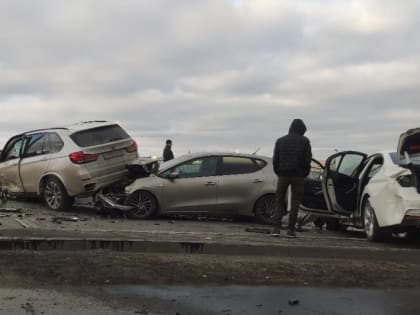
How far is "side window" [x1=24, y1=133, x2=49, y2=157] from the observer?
1358cm

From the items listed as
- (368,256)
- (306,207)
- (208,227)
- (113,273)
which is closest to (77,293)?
(113,273)

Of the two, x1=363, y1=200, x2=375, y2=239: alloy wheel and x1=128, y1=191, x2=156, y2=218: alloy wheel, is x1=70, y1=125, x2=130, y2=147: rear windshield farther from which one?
x1=363, y1=200, x2=375, y2=239: alloy wheel

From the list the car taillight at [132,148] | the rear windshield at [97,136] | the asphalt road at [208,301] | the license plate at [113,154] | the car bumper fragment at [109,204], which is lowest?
the asphalt road at [208,301]

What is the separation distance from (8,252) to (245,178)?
6049 mm

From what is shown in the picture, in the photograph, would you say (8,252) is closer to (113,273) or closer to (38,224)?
(113,273)

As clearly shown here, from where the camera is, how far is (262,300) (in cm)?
588

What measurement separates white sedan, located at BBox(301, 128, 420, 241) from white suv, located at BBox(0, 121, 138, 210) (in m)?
4.16

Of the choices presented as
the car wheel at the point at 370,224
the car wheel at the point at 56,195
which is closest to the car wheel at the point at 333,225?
the car wheel at the point at 370,224

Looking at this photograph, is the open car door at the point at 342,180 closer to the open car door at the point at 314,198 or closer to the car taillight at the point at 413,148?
the open car door at the point at 314,198

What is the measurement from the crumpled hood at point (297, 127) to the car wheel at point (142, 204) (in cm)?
375

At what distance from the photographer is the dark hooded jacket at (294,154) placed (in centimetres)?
970

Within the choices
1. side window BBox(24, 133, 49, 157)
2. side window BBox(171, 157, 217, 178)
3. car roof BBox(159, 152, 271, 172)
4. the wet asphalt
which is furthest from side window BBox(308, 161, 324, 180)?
the wet asphalt

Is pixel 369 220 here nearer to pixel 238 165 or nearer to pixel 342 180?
pixel 342 180

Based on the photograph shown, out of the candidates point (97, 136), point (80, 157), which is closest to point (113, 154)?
point (97, 136)
